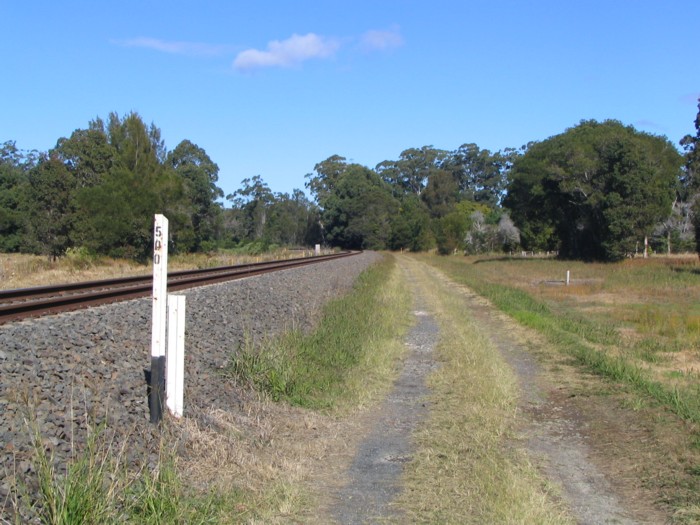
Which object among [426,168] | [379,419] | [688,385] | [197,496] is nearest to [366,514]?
[197,496]

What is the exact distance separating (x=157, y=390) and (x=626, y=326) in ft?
46.3

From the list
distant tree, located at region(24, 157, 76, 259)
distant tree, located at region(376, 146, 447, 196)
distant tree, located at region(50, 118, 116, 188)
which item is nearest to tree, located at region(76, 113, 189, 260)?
distant tree, located at region(24, 157, 76, 259)

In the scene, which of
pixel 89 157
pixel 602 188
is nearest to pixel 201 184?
pixel 89 157

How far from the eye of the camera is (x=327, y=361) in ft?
32.9

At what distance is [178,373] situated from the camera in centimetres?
627

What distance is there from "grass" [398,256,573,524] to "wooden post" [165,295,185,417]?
2158 mm

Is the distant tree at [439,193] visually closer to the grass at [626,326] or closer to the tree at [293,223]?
the tree at [293,223]

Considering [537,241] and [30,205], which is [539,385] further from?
[537,241]

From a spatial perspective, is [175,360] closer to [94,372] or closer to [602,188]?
[94,372]

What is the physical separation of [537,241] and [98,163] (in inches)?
1838

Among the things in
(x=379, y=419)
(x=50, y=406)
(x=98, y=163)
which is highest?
(x=98, y=163)

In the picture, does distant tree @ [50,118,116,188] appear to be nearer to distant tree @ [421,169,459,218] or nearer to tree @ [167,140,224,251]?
tree @ [167,140,224,251]

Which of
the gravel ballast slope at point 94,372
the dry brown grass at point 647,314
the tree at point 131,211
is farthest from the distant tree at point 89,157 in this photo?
the gravel ballast slope at point 94,372

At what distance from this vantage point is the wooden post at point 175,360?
6234 mm
